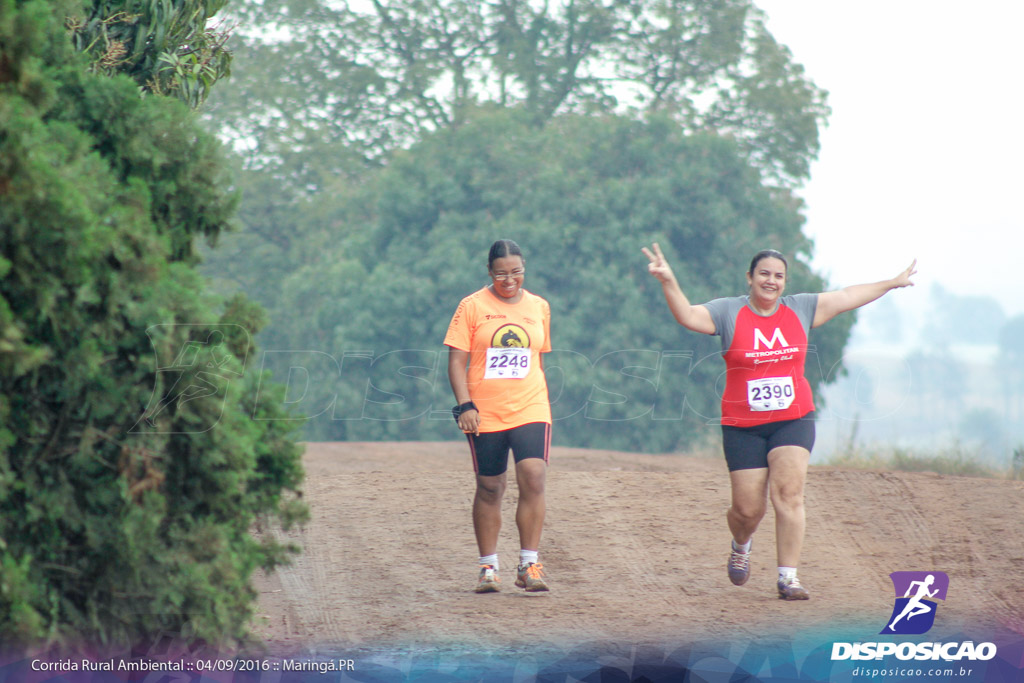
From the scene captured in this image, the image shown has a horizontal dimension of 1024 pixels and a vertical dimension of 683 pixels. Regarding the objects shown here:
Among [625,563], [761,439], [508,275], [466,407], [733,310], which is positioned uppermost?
[508,275]

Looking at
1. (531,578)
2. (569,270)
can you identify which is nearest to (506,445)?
(531,578)

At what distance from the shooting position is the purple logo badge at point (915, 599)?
5.98 metres

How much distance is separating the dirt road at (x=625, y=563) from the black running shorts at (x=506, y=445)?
31.7 inches

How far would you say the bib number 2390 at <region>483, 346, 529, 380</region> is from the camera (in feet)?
22.0

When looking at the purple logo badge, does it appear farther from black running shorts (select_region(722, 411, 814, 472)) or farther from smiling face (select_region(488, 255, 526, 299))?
smiling face (select_region(488, 255, 526, 299))

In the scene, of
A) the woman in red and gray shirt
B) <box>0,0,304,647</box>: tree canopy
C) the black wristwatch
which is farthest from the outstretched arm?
<box>0,0,304,647</box>: tree canopy

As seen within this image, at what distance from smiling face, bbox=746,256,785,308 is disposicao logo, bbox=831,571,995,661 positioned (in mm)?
1891

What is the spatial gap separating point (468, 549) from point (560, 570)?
902 mm

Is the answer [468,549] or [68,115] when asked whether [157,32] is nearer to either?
[68,115]

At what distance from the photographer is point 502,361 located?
264 inches

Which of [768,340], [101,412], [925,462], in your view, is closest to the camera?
[101,412]

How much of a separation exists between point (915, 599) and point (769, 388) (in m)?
1.45

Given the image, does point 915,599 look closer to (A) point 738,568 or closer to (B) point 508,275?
(A) point 738,568

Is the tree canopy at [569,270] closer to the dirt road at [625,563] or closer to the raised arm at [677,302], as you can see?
the dirt road at [625,563]
